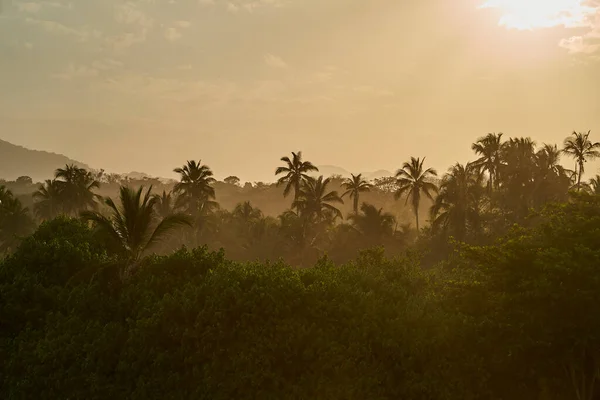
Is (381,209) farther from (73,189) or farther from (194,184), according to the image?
(73,189)

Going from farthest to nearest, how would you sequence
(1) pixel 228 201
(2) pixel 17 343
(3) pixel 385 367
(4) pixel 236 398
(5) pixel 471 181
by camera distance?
(1) pixel 228 201
(5) pixel 471 181
(2) pixel 17 343
(3) pixel 385 367
(4) pixel 236 398

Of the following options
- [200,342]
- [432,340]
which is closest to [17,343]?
[200,342]

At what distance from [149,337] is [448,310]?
407 inches

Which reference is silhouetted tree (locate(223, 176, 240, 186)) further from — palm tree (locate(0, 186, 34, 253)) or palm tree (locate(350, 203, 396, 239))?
palm tree (locate(350, 203, 396, 239))

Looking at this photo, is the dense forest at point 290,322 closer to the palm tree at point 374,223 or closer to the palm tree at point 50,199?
the palm tree at point 374,223

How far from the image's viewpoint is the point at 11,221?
43.5 meters

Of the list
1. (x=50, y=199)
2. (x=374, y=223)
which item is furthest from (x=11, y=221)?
(x=374, y=223)

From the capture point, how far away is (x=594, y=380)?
1411 centimetres

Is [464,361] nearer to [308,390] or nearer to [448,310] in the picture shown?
[448,310]

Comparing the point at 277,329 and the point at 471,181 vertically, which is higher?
the point at 471,181

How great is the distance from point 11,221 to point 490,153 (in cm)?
5198

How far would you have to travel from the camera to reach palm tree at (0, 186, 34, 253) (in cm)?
4144

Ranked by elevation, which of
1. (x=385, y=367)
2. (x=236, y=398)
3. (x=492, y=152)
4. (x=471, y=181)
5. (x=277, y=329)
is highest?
(x=492, y=152)

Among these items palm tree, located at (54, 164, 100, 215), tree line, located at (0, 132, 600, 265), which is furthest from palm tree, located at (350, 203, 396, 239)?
palm tree, located at (54, 164, 100, 215)
